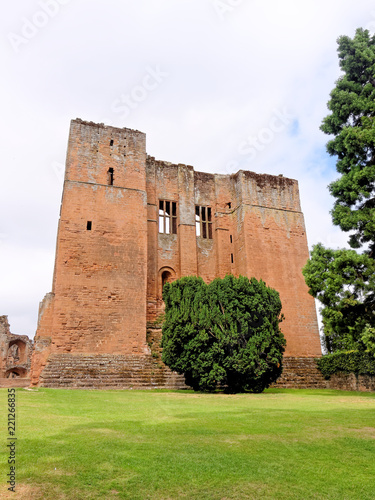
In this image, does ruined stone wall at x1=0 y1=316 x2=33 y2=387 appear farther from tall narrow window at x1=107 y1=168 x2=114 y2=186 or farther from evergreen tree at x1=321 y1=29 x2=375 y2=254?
evergreen tree at x1=321 y1=29 x2=375 y2=254

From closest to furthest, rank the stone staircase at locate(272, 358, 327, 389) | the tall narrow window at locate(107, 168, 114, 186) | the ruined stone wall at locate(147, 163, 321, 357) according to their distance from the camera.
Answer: the stone staircase at locate(272, 358, 327, 389) → the tall narrow window at locate(107, 168, 114, 186) → the ruined stone wall at locate(147, 163, 321, 357)

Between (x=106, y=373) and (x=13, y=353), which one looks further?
(x=13, y=353)

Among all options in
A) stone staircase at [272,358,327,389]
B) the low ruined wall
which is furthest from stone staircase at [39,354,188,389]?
the low ruined wall

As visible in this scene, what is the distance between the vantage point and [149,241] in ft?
71.6

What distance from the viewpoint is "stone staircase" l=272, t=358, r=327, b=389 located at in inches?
711

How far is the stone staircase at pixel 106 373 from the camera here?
14487 mm

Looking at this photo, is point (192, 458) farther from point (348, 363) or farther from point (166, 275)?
point (166, 275)

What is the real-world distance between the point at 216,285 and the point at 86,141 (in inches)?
445

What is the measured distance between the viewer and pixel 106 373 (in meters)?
15.3

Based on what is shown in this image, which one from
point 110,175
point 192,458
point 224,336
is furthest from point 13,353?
point 192,458

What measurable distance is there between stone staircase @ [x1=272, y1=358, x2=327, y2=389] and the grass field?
1234 cm

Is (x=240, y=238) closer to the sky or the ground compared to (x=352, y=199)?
closer to the sky

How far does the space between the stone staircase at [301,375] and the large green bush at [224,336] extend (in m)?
4.91

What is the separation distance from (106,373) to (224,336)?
5384 mm
